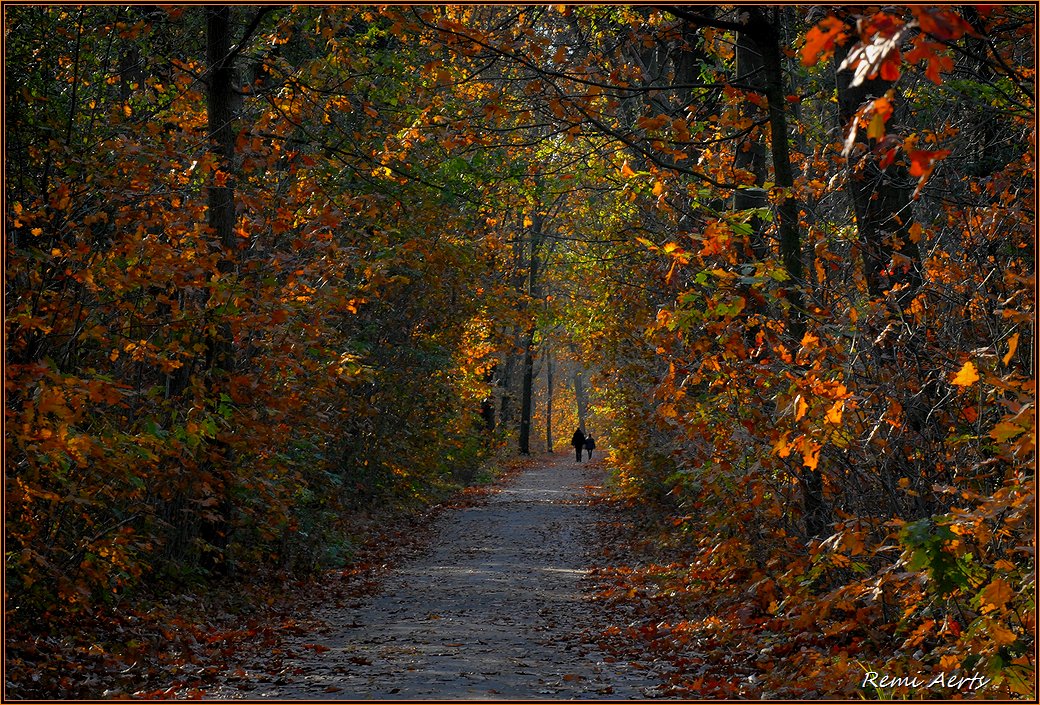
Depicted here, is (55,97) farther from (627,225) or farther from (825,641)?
(627,225)

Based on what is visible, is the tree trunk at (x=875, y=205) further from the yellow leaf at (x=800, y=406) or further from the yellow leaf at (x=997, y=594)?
the yellow leaf at (x=997, y=594)

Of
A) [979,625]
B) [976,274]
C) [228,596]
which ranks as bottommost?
[228,596]

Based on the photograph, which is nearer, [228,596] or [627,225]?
[228,596]

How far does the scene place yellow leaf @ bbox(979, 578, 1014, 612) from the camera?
17.4 ft

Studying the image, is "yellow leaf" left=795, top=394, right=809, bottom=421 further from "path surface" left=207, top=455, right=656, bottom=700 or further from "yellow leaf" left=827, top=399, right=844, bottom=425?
"path surface" left=207, top=455, right=656, bottom=700

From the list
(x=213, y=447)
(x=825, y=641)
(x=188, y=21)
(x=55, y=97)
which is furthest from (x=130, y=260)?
(x=188, y=21)

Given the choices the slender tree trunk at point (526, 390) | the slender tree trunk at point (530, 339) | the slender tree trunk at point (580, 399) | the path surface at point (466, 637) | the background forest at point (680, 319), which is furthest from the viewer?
the slender tree trunk at point (580, 399)

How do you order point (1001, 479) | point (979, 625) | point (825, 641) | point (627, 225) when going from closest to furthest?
1. point (979, 625)
2. point (1001, 479)
3. point (825, 641)
4. point (627, 225)

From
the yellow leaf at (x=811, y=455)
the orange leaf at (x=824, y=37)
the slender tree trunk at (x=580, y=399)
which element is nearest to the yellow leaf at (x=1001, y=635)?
the yellow leaf at (x=811, y=455)

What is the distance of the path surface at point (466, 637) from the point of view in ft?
23.6

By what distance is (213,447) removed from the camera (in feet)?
35.5

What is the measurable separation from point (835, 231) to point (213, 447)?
6.99m
